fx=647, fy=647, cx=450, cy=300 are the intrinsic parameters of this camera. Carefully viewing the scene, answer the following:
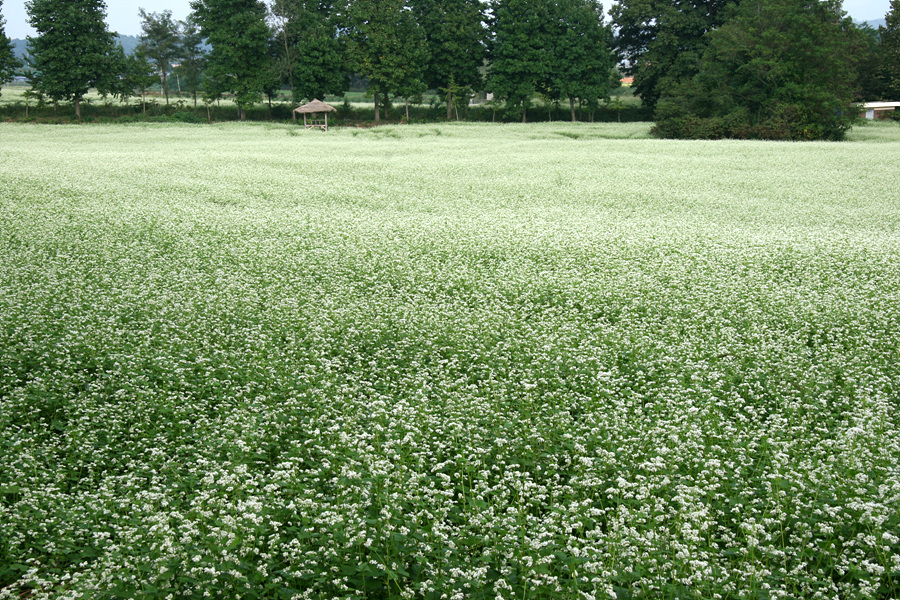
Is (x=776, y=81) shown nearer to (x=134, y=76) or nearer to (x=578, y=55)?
(x=578, y=55)

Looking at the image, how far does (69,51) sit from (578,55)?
5021 centimetres

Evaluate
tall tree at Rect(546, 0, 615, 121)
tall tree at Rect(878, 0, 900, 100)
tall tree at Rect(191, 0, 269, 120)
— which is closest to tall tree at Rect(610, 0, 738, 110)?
tall tree at Rect(546, 0, 615, 121)

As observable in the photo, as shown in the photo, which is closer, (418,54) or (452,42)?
(418,54)

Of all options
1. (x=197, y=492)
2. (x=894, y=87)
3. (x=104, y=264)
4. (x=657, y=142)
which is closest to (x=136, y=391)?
(x=197, y=492)

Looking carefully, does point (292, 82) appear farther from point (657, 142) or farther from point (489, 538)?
point (489, 538)

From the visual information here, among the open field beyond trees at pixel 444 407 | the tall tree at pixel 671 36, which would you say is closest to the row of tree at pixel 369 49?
the tall tree at pixel 671 36

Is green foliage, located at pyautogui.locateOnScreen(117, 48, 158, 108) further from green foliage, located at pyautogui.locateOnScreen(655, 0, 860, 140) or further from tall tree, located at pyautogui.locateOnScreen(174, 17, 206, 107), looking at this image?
green foliage, located at pyautogui.locateOnScreen(655, 0, 860, 140)

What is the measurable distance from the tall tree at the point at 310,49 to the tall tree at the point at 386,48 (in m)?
1.85

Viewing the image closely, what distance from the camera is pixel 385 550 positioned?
15.5 ft

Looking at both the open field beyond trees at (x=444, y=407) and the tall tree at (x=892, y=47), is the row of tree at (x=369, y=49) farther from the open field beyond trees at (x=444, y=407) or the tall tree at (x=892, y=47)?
the open field beyond trees at (x=444, y=407)

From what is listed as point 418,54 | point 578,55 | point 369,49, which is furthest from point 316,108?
point 578,55

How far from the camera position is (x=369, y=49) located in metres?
65.7

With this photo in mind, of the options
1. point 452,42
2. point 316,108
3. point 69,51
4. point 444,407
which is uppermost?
point 452,42

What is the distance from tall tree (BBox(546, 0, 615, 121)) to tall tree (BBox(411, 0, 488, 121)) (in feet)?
26.8
